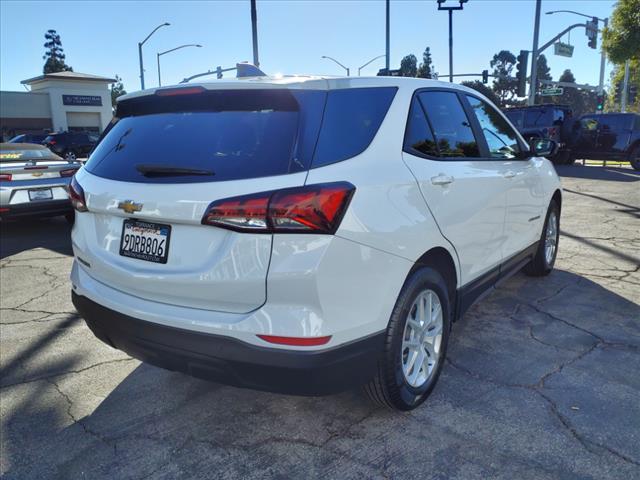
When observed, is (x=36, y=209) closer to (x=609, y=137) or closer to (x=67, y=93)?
(x=609, y=137)

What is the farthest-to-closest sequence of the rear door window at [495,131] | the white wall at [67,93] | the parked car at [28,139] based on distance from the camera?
the white wall at [67,93]
the parked car at [28,139]
the rear door window at [495,131]

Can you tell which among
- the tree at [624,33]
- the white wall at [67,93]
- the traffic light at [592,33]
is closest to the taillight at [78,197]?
the tree at [624,33]

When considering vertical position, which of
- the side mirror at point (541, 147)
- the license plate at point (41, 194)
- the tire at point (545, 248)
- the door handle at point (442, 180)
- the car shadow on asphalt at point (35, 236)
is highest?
the side mirror at point (541, 147)

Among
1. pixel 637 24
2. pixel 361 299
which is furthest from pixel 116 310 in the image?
pixel 637 24

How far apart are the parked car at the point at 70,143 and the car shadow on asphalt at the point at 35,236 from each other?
877 inches

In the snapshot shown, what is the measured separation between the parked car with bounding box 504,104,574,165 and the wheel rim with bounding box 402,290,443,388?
17.7m

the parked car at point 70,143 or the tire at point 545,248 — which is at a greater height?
the parked car at point 70,143

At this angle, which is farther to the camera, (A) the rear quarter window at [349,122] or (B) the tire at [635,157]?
(B) the tire at [635,157]

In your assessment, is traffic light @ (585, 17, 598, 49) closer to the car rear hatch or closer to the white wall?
the car rear hatch

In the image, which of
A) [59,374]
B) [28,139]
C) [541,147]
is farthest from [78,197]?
[28,139]

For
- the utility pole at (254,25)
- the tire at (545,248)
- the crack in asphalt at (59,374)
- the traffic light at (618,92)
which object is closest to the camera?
the crack in asphalt at (59,374)

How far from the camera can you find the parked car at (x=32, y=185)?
734cm

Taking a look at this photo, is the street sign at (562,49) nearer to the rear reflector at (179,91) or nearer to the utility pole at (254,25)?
the utility pole at (254,25)

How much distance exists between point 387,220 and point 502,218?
1.74 m
